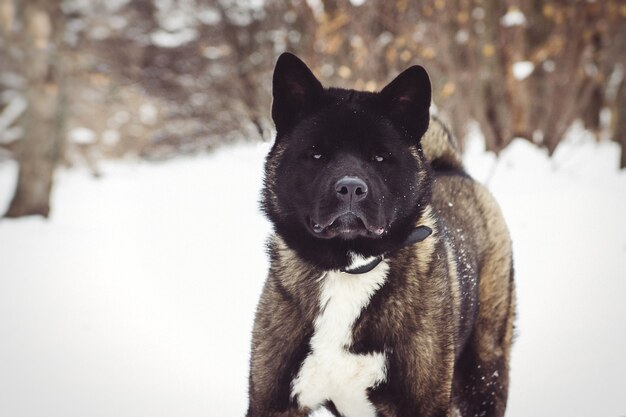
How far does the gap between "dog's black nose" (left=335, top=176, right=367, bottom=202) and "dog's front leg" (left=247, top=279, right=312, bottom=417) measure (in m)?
0.56

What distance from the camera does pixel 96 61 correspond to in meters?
14.3

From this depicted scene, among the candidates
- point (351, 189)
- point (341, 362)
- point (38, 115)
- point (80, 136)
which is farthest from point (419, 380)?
point (80, 136)

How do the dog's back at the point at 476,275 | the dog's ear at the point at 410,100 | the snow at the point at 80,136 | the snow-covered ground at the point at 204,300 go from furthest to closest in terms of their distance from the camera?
1. the snow at the point at 80,136
2. the snow-covered ground at the point at 204,300
3. the dog's back at the point at 476,275
4. the dog's ear at the point at 410,100

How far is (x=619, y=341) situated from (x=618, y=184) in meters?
5.06

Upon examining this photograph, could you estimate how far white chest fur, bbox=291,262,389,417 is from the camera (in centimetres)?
245

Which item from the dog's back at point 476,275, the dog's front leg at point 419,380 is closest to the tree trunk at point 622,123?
the dog's back at point 476,275

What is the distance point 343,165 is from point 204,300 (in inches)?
146

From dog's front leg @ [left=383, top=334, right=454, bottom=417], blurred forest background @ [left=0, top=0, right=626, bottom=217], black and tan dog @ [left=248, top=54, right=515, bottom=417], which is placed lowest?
dog's front leg @ [left=383, top=334, right=454, bottom=417]

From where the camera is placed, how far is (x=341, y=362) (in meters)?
2.46

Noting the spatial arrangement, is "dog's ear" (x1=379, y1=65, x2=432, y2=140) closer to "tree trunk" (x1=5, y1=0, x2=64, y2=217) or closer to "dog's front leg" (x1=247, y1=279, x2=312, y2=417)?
"dog's front leg" (x1=247, y1=279, x2=312, y2=417)

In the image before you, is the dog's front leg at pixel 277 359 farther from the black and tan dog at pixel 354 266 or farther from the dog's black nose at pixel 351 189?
the dog's black nose at pixel 351 189

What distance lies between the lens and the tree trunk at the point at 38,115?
9547 millimetres

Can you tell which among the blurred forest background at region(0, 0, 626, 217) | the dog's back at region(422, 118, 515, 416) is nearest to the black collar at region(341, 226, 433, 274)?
the dog's back at region(422, 118, 515, 416)

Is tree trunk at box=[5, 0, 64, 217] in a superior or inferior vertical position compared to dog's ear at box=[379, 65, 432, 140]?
superior
